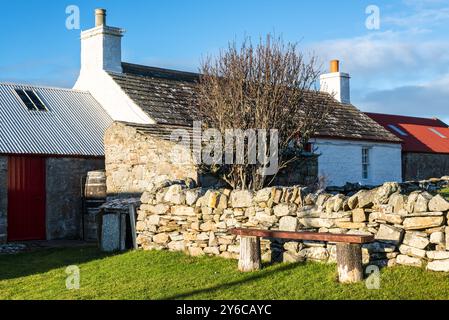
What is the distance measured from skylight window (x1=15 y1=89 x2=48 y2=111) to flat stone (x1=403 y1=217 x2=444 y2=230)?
1336 cm

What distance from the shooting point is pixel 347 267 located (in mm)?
8641

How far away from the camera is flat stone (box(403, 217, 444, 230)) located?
877 cm

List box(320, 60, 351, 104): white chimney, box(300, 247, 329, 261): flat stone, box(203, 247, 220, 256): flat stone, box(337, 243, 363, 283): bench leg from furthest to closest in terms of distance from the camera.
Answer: box(320, 60, 351, 104): white chimney, box(203, 247, 220, 256): flat stone, box(300, 247, 329, 261): flat stone, box(337, 243, 363, 283): bench leg

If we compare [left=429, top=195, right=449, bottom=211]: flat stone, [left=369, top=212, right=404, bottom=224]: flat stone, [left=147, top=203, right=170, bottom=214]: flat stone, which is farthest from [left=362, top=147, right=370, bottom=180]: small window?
[left=429, top=195, right=449, bottom=211]: flat stone

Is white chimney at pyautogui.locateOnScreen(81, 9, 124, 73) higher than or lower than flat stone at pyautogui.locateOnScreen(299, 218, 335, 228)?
higher

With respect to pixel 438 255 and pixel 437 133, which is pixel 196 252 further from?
pixel 437 133

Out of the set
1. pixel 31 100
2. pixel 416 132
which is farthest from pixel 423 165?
pixel 31 100

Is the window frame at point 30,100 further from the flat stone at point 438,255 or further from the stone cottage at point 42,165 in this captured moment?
the flat stone at point 438,255

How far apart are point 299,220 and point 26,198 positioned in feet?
29.8

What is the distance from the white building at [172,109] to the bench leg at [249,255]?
28.4ft

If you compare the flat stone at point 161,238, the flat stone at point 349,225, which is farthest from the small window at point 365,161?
the flat stone at point 349,225

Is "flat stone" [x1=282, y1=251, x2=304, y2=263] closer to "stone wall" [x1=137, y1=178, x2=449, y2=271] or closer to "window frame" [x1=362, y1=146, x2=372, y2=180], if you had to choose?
"stone wall" [x1=137, y1=178, x2=449, y2=271]

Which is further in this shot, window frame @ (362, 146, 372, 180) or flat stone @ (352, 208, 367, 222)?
window frame @ (362, 146, 372, 180)

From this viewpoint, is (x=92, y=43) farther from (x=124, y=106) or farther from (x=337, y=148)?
(x=337, y=148)
